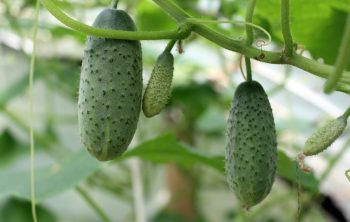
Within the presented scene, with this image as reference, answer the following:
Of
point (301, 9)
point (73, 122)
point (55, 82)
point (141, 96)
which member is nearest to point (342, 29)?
point (301, 9)

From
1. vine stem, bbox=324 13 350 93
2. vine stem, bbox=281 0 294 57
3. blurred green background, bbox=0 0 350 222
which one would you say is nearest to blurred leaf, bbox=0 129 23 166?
blurred green background, bbox=0 0 350 222

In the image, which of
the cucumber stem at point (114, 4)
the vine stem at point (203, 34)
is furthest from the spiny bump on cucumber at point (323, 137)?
the cucumber stem at point (114, 4)

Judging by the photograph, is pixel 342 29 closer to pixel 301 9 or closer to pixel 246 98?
pixel 301 9

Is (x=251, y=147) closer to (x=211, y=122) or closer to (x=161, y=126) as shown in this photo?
(x=211, y=122)

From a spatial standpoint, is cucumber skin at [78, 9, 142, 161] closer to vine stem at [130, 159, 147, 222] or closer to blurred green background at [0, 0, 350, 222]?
blurred green background at [0, 0, 350, 222]

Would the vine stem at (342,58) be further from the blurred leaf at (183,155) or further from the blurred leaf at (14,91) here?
the blurred leaf at (14,91)

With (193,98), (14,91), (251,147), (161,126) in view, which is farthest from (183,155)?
(161,126)
